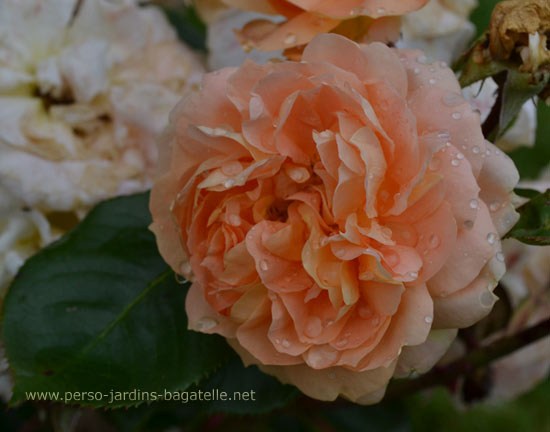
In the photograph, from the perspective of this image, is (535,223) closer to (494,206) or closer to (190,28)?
(494,206)

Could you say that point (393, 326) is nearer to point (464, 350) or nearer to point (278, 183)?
point (278, 183)

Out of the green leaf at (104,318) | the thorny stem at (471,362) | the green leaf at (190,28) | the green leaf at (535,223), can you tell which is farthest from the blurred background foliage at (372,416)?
the green leaf at (535,223)

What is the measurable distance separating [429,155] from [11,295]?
1.13ft

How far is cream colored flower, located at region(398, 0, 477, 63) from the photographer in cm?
59

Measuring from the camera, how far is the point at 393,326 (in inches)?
15.5

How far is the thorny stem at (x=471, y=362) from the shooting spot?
513 mm

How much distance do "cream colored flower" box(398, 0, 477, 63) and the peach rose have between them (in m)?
0.11

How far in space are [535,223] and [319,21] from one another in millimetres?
205

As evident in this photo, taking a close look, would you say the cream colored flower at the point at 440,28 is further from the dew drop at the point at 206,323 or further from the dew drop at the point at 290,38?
the dew drop at the point at 206,323

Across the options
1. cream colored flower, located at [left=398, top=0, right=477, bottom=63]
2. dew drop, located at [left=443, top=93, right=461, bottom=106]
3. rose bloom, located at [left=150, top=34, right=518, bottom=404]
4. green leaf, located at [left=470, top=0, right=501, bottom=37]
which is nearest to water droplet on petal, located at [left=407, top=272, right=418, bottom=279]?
rose bloom, located at [left=150, top=34, right=518, bottom=404]

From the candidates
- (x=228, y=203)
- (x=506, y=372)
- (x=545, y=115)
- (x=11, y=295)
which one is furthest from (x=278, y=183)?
(x=545, y=115)

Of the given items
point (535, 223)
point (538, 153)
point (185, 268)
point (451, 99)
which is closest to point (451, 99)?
point (451, 99)

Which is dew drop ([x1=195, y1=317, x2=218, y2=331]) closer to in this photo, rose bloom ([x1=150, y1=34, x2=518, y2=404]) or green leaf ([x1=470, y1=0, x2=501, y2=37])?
rose bloom ([x1=150, y1=34, x2=518, y2=404])

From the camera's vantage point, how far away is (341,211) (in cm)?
38
